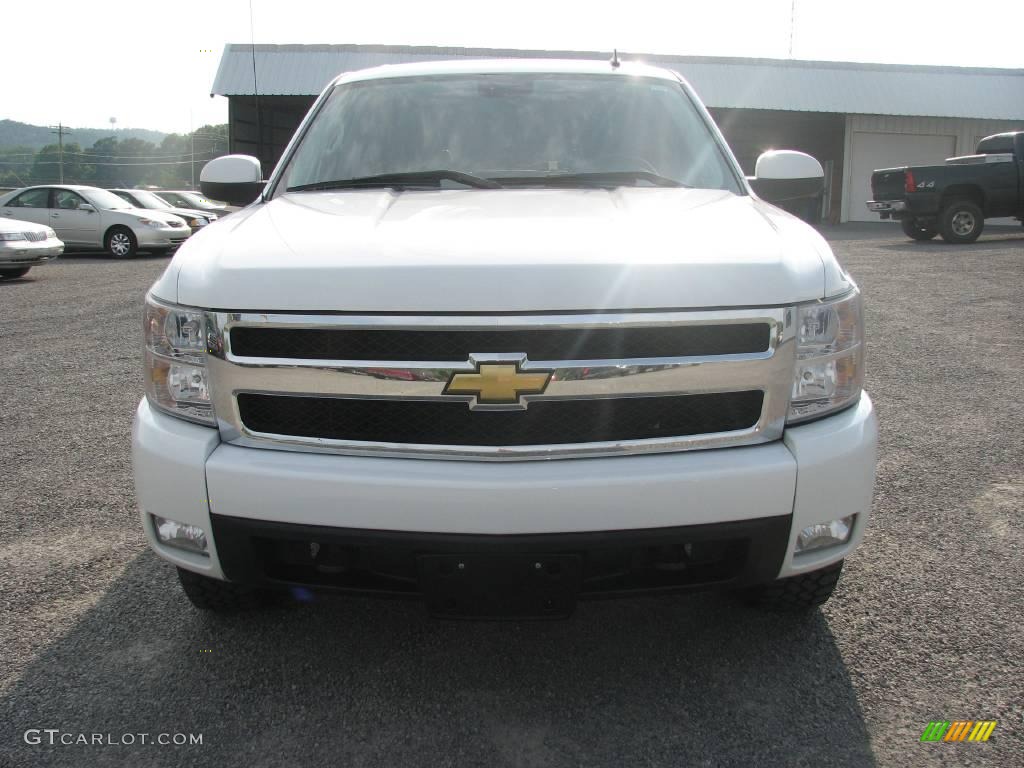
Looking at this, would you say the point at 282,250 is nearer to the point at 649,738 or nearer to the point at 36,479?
the point at 649,738

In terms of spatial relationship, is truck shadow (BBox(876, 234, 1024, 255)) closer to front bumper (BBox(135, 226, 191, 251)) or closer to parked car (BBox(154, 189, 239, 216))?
front bumper (BBox(135, 226, 191, 251))

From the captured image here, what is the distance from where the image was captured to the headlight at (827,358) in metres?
2.18

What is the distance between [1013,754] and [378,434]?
1.72m

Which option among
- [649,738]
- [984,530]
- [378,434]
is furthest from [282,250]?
[984,530]

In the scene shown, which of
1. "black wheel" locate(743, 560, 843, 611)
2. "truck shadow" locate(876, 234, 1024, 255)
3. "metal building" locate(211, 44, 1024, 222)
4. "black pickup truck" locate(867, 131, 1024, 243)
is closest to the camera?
"black wheel" locate(743, 560, 843, 611)

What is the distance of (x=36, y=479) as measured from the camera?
4109mm

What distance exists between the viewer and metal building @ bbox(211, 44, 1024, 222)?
89.8 feet

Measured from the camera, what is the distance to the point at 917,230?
1752 cm

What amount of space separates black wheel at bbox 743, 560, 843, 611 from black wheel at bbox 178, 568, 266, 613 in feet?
4.95

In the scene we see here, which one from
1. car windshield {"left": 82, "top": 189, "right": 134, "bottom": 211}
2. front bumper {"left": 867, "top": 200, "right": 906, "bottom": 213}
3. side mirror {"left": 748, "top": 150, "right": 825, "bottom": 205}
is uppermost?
side mirror {"left": 748, "top": 150, "right": 825, "bottom": 205}

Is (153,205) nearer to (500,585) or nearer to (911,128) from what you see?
(500,585)

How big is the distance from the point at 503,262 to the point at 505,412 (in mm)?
355

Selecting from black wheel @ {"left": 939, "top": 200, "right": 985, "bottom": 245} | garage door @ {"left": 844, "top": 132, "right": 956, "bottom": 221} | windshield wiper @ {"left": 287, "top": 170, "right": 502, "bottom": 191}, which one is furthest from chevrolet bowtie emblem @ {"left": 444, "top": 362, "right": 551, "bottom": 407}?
garage door @ {"left": 844, "top": 132, "right": 956, "bottom": 221}

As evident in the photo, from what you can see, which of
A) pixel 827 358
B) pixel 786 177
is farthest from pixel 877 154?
pixel 827 358
